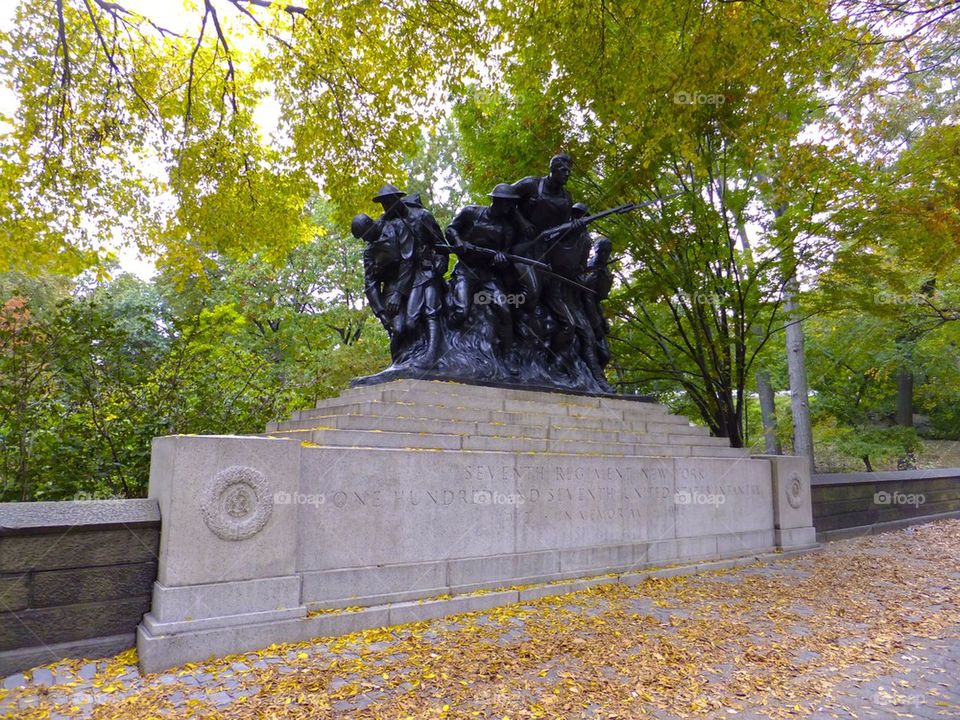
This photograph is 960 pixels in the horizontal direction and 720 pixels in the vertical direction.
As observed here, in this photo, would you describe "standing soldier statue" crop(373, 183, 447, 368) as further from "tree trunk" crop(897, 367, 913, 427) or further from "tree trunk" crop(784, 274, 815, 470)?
"tree trunk" crop(897, 367, 913, 427)

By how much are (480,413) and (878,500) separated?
10116 mm

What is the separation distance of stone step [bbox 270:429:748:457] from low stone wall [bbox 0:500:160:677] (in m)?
1.62

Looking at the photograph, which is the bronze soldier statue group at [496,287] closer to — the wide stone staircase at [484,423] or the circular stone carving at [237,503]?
the wide stone staircase at [484,423]

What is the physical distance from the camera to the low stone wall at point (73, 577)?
4426 millimetres

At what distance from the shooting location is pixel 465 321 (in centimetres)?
896

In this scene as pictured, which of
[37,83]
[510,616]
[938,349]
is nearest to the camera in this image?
[510,616]

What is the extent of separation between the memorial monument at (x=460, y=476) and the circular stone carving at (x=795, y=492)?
0.24ft

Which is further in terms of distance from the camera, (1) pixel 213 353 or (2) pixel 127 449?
(1) pixel 213 353

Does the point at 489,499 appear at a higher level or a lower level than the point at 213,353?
lower

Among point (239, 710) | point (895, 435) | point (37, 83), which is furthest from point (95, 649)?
point (895, 435)

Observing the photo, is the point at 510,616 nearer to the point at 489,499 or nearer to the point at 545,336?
the point at 489,499

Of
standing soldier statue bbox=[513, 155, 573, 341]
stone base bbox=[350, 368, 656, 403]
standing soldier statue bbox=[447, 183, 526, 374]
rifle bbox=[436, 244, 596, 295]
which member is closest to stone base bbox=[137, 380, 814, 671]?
stone base bbox=[350, 368, 656, 403]

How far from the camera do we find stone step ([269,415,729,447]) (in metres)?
6.53

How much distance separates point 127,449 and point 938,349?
22249 millimetres
